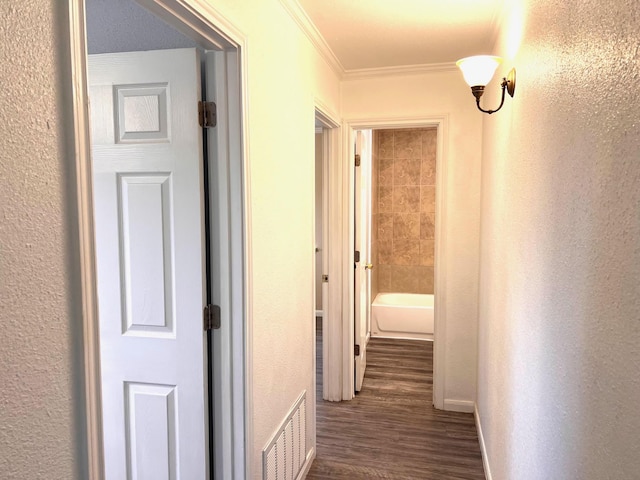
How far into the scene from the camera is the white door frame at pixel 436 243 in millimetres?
3477

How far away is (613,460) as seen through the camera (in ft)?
2.65

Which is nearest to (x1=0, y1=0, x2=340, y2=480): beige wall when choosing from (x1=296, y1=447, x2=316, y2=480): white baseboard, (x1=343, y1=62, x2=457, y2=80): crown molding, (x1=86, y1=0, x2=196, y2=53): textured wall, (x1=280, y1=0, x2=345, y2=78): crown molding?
(x1=86, y1=0, x2=196, y2=53): textured wall

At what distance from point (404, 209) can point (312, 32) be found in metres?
3.52

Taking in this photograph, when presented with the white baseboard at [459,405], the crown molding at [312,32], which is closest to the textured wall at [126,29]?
the crown molding at [312,32]

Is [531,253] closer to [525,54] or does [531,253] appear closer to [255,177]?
[525,54]

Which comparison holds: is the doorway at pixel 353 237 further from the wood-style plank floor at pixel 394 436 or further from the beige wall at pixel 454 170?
the wood-style plank floor at pixel 394 436

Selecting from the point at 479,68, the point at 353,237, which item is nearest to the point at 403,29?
the point at 479,68

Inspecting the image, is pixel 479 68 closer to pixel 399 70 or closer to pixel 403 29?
pixel 403 29

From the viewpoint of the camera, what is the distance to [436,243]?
3.57 m

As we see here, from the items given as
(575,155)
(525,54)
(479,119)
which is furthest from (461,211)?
→ (575,155)

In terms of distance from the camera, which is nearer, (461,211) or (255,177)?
(255,177)

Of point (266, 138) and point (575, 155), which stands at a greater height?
point (266, 138)

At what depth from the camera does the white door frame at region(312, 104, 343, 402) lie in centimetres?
358

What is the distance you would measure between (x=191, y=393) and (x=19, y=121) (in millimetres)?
1259
